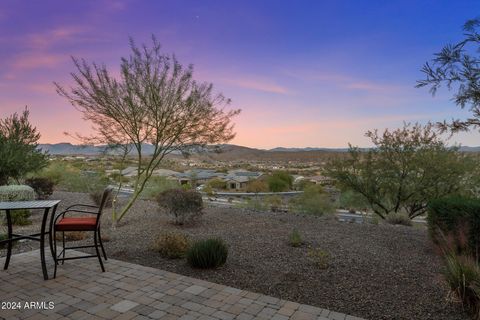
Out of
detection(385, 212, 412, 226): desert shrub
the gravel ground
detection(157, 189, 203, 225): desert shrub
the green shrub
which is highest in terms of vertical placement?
the green shrub

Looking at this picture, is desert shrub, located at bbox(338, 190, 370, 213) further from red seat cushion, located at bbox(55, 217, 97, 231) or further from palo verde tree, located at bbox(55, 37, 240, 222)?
red seat cushion, located at bbox(55, 217, 97, 231)

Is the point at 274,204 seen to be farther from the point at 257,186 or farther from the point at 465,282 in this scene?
the point at 257,186

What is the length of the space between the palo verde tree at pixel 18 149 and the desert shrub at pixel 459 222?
13.1 meters

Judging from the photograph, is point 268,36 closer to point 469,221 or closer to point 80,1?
point 80,1

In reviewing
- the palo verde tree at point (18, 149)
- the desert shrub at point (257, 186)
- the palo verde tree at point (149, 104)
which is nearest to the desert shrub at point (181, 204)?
the palo verde tree at point (149, 104)

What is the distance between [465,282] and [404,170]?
11.8 metres

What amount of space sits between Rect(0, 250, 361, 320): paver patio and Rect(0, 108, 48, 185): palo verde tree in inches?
326

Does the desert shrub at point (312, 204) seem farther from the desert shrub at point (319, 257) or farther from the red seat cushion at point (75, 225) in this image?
the red seat cushion at point (75, 225)

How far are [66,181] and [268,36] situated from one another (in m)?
14.3

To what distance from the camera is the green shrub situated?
27.7ft

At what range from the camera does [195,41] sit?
10336 mm

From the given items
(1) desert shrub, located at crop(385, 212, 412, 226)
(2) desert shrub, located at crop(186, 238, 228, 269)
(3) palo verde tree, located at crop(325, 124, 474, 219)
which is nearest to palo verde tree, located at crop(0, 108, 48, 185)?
(2) desert shrub, located at crop(186, 238, 228, 269)

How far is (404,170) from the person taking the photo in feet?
46.6

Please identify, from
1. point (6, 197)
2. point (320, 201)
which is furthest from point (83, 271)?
point (320, 201)
